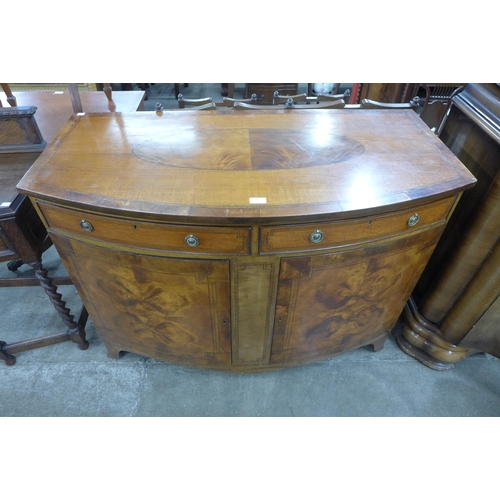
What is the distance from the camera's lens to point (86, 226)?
92 centimetres

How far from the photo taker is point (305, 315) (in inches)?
44.8

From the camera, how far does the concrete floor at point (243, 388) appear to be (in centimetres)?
136

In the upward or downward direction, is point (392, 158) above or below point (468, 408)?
above

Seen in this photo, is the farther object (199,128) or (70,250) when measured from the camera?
(199,128)

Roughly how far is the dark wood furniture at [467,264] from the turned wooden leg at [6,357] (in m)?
1.81

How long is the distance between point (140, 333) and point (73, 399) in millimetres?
473

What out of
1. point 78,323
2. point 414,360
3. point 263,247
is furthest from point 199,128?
point 414,360

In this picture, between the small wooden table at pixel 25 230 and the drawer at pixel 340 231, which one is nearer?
the drawer at pixel 340 231

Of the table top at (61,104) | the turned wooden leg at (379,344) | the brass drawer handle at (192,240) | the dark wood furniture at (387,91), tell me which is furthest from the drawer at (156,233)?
the dark wood furniture at (387,91)

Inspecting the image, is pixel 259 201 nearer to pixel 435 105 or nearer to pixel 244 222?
pixel 244 222

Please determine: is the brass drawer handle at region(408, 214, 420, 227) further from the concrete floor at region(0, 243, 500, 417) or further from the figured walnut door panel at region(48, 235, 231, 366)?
the concrete floor at region(0, 243, 500, 417)

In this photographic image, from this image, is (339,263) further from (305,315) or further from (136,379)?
(136,379)

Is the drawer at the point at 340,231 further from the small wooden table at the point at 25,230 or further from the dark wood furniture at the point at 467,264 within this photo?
the small wooden table at the point at 25,230

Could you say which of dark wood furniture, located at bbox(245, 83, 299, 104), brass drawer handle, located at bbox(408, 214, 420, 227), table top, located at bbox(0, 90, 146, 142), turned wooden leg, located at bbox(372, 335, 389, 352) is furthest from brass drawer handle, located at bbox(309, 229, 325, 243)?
dark wood furniture, located at bbox(245, 83, 299, 104)
